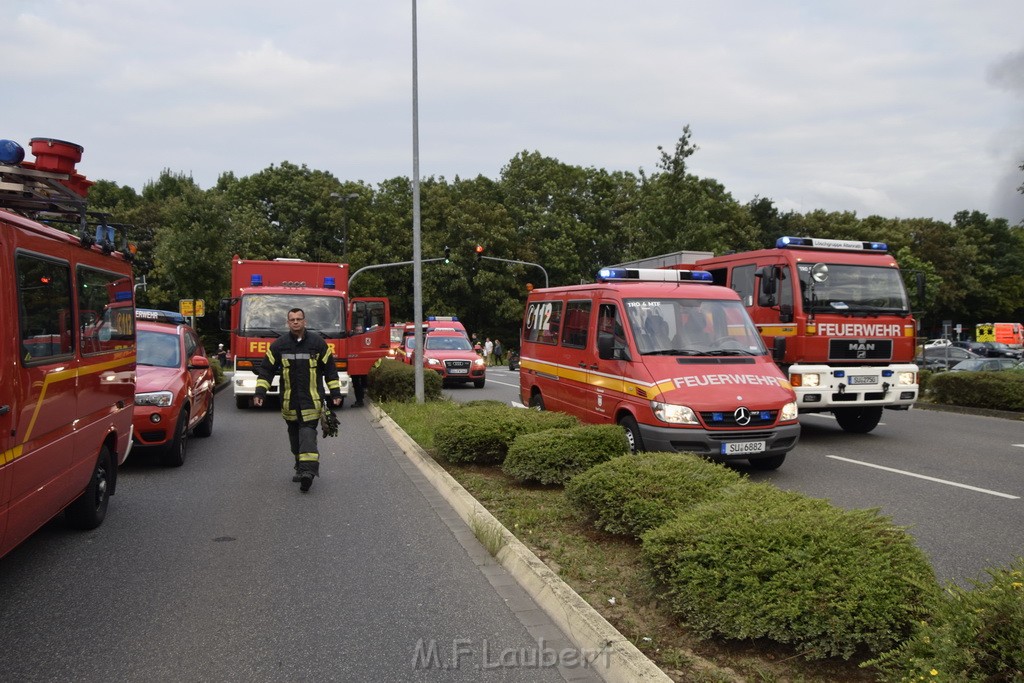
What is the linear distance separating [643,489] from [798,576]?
199cm

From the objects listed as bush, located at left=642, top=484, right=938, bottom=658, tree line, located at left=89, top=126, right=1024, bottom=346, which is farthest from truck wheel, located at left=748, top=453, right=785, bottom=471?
tree line, located at left=89, top=126, right=1024, bottom=346

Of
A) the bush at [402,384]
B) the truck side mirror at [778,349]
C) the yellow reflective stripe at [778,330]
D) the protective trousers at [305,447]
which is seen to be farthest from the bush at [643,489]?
the bush at [402,384]

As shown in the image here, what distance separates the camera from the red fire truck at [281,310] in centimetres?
1753

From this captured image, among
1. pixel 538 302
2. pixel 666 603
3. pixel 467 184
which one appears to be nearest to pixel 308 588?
pixel 666 603

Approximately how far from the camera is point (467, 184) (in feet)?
199

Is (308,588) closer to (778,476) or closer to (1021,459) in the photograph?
(778,476)

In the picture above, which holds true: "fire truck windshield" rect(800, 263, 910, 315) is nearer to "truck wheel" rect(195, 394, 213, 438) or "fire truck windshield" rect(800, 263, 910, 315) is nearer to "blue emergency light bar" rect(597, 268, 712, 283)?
"blue emergency light bar" rect(597, 268, 712, 283)

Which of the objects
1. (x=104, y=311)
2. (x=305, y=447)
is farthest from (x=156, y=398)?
(x=104, y=311)

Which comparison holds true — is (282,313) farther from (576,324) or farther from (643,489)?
(643,489)

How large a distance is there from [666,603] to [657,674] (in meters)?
0.93

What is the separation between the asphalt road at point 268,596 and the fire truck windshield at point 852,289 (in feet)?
23.3

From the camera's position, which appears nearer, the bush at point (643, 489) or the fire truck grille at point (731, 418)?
the bush at point (643, 489)

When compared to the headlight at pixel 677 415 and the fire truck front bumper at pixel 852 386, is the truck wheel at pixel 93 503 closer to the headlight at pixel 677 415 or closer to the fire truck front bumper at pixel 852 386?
the headlight at pixel 677 415

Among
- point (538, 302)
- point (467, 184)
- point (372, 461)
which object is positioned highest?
point (467, 184)
